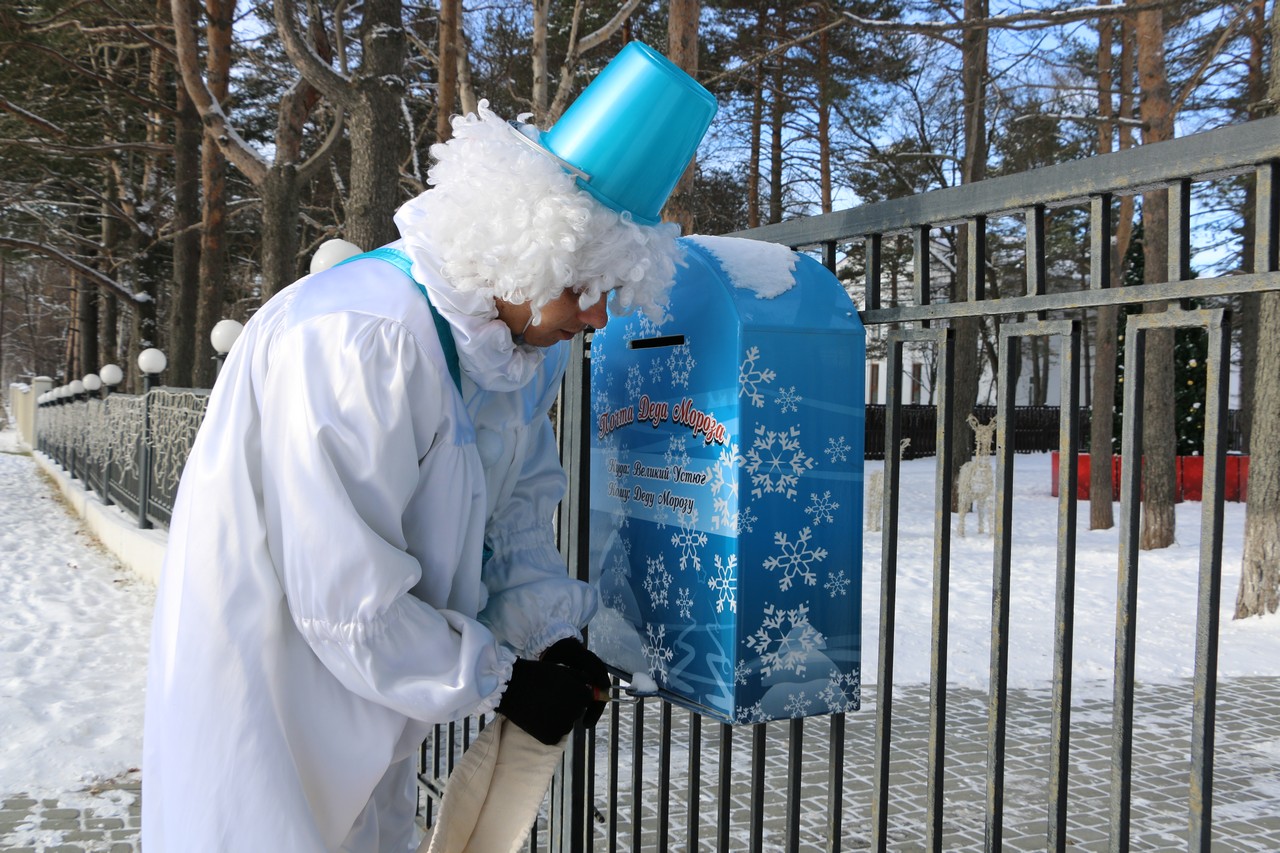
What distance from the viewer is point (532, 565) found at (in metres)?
2.11

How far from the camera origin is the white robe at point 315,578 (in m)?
1.60

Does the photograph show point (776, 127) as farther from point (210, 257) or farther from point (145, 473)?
point (145, 473)

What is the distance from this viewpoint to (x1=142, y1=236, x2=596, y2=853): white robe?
1.60m

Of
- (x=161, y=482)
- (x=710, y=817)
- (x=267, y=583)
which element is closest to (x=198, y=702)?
(x=267, y=583)

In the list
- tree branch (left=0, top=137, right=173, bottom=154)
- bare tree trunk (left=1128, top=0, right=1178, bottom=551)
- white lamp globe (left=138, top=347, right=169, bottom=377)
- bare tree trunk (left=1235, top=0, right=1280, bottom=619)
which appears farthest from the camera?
tree branch (left=0, top=137, right=173, bottom=154)

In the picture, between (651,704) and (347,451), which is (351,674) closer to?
(347,451)

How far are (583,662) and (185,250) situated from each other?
682 inches

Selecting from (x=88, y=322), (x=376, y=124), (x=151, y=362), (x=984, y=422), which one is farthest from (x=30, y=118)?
(x=984, y=422)

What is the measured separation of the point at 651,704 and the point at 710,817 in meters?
1.85


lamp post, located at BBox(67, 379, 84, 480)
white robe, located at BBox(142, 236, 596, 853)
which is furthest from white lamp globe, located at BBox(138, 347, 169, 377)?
white robe, located at BBox(142, 236, 596, 853)

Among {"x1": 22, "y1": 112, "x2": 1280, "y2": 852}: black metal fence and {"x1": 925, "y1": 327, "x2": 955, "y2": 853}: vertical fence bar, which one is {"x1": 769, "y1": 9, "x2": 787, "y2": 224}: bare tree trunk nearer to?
{"x1": 22, "y1": 112, "x2": 1280, "y2": 852}: black metal fence

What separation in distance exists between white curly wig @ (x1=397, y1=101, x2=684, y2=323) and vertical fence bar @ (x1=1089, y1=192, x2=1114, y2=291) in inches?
27.1

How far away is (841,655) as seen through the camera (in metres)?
1.93

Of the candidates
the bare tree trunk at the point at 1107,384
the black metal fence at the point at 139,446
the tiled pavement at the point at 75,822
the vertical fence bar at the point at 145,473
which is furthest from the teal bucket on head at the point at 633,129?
the bare tree trunk at the point at 1107,384
